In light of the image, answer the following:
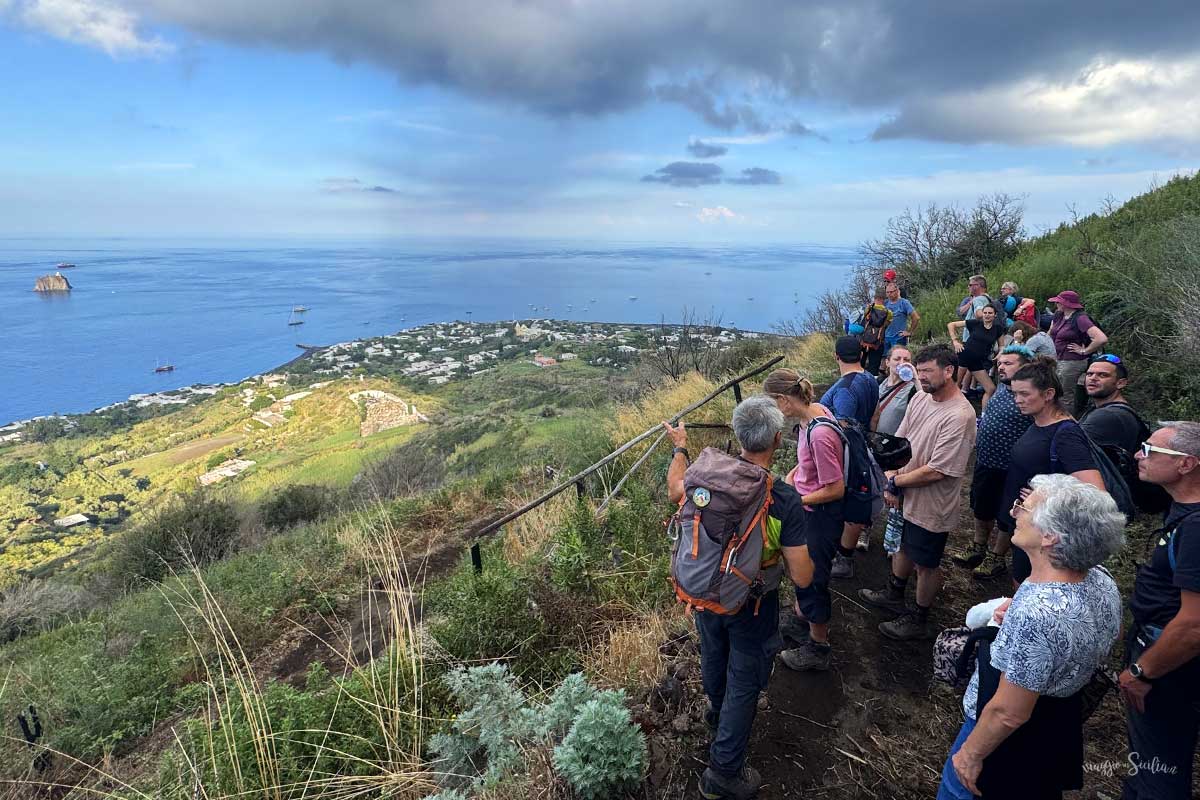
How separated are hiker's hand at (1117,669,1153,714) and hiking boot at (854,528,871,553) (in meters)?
2.54

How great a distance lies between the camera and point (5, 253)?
174 m

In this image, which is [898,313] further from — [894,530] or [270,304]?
[270,304]

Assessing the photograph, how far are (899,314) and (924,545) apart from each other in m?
4.92

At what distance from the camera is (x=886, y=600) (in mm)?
3783

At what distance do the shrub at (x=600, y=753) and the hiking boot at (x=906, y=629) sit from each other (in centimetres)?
198

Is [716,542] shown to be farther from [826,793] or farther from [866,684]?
[866,684]

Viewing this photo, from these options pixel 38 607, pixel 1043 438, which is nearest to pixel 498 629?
pixel 1043 438

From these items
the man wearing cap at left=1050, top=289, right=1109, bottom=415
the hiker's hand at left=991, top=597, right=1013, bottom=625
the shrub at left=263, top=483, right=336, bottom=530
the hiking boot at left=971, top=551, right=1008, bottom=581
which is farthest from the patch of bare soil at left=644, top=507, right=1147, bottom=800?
the shrub at left=263, top=483, right=336, bottom=530

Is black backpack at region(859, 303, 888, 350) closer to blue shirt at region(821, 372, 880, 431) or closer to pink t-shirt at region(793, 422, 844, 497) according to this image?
blue shirt at region(821, 372, 880, 431)

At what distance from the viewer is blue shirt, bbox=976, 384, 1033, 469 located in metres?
3.44

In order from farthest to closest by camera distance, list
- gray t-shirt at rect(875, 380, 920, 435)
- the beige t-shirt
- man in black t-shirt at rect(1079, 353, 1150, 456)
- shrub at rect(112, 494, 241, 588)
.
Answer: shrub at rect(112, 494, 241, 588) < gray t-shirt at rect(875, 380, 920, 435) < man in black t-shirt at rect(1079, 353, 1150, 456) < the beige t-shirt

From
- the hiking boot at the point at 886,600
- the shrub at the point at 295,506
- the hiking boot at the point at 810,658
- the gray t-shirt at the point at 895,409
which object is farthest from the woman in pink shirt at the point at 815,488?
the shrub at the point at 295,506

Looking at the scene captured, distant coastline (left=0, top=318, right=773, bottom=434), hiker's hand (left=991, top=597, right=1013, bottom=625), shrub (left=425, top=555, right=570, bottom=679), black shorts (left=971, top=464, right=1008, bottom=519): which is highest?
hiker's hand (left=991, top=597, right=1013, bottom=625)

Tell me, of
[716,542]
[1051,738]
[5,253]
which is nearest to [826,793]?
[1051,738]
